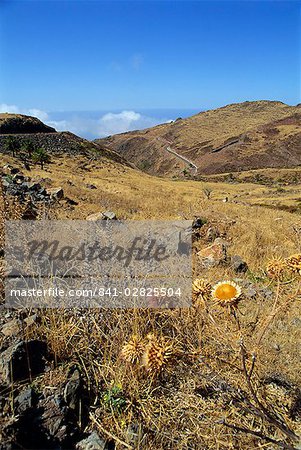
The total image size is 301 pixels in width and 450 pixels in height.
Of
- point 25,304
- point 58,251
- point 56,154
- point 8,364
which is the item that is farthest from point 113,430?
point 56,154

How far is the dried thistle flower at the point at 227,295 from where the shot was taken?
189 centimetres

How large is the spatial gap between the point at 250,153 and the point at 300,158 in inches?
431

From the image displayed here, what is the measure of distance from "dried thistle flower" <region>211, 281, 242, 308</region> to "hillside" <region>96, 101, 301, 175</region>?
75.1 m

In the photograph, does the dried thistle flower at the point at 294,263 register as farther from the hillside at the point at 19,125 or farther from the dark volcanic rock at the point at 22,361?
the hillside at the point at 19,125

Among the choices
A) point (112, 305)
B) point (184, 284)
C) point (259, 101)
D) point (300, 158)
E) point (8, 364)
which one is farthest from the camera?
point (259, 101)

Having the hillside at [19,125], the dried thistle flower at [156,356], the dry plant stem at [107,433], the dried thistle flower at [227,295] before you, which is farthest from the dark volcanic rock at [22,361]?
the hillside at [19,125]

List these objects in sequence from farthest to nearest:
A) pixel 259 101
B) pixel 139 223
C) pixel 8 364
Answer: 1. pixel 259 101
2. pixel 139 223
3. pixel 8 364

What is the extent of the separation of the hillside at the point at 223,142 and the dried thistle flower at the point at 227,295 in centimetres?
7505

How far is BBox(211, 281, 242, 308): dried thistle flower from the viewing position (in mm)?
1891

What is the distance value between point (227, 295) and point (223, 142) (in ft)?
318

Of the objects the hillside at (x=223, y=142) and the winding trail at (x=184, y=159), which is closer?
the hillside at (x=223, y=142)

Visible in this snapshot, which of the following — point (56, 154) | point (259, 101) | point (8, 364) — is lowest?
point (8, 364)

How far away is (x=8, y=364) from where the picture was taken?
2.22 meters

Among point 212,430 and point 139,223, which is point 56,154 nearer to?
point 139,223
